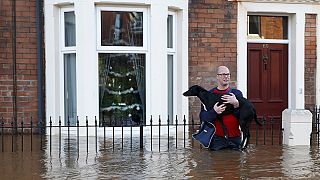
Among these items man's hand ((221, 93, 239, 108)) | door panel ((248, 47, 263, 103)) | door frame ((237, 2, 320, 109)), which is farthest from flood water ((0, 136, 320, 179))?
door panel ((248, 47, 263, 103))

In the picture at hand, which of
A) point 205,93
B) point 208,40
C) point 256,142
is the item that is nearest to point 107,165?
point 205,93

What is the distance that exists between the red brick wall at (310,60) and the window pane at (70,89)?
564cm

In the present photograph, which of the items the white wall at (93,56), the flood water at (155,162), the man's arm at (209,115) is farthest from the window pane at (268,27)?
the man's arm at (209,115)

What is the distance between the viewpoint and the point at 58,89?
11906 mm

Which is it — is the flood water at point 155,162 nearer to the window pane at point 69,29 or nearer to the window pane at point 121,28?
the window pane at point 121,28

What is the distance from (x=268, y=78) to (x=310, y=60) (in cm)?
110

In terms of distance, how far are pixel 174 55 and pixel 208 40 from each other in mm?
930

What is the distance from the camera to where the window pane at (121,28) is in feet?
37.9

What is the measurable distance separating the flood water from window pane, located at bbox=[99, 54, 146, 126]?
1.55 meters

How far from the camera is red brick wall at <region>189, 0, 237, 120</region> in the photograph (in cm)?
1252

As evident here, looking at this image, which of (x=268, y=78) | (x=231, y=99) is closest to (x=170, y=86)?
(x=268, y=78)

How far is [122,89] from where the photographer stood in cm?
1178

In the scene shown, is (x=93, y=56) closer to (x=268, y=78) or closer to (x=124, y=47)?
(x=124, y=47)

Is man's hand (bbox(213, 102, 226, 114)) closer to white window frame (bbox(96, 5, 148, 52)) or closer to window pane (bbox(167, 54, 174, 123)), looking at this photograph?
white window frame (bbox(96, 5, 148, 52))
